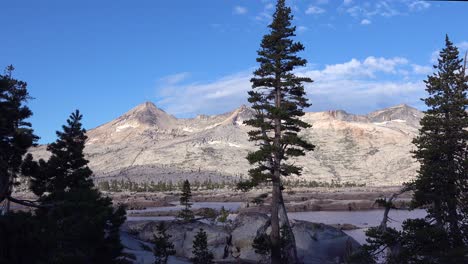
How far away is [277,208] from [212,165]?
151 metres

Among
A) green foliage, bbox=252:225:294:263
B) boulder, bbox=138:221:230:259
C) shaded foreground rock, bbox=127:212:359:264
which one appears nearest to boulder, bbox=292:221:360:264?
shaded foreground rock, bbox=127:212:359:264

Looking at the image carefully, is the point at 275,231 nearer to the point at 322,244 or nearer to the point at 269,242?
the point at 269,242

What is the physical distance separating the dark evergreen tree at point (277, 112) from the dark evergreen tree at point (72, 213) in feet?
30.1

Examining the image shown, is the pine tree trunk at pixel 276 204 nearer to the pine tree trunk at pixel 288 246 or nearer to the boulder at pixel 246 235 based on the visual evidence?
the pine tree trunk at pixel 288 246

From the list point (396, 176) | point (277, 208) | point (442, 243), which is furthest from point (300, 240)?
point (396, 176)

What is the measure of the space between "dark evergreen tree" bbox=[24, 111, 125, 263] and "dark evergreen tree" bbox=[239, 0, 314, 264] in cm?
919

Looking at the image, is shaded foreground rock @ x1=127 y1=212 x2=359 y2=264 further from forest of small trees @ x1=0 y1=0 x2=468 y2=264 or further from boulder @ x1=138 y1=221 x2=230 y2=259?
forest of small trees @ x1=0 y1=0 x2=468 y2=264

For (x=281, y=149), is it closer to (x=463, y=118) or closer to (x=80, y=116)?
(x=463, y=118)

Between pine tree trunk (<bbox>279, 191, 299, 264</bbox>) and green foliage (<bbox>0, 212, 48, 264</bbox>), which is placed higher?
green foliage (<bbox>0, 212, 48, 264</bbox>)

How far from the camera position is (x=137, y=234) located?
47344 millimetres

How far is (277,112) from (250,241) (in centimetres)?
1333

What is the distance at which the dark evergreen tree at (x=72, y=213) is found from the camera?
61.6 feet

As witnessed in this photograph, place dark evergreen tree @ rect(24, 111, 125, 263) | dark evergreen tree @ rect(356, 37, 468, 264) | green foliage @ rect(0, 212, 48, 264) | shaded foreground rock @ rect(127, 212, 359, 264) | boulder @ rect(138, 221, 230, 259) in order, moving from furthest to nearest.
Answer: boulder @ rect(138, 221, 230, 259), shaded foreground rock @ rect(127, 212, 359, 264), dark evergreen tree @ rect(356, 37, 468, 264), dark evergreen tree @ rect(24, 111, 125, 263), green foliage @ rect(0, 212, 48, 264)

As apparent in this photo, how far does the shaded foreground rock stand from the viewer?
37500 mm
